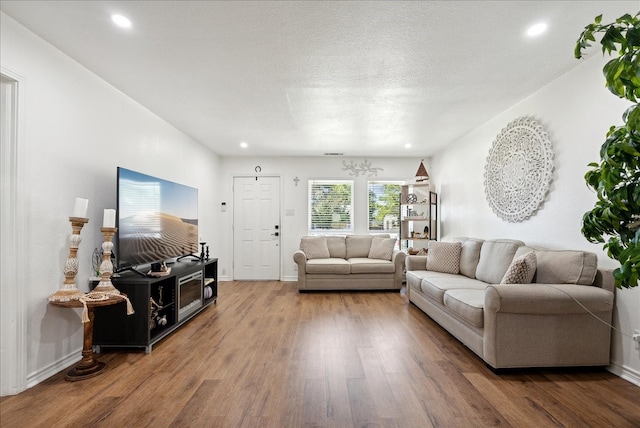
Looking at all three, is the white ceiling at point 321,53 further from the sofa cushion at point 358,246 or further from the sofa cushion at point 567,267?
the sofa cushion at point 358,246

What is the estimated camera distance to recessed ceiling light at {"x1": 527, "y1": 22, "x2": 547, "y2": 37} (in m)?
2.05

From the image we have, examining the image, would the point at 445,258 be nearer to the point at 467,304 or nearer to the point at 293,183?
the point at 467,304

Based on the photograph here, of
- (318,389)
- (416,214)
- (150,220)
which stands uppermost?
(416,214)

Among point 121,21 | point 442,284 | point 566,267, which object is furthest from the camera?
point 442,284

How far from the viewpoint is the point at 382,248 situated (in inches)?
213

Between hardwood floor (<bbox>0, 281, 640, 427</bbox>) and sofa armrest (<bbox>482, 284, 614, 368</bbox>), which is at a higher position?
sofa armrest (<bbox>482, 284, 614, 368</bbox>)

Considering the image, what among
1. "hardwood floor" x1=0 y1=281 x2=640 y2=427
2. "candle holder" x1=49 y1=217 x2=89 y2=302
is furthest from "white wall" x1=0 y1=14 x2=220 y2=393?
"hardwood floor" x1=0 y1=281 x2=640 y2=427

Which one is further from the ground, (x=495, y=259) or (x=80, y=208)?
(x=80, y=208)

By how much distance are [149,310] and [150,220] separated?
0.92 meters

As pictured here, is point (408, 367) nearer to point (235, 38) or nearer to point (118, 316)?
point (118, 316)

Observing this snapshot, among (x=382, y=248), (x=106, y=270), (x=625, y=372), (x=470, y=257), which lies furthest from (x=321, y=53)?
(x=382, y=248)

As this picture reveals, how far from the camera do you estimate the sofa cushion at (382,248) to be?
537 centimetres

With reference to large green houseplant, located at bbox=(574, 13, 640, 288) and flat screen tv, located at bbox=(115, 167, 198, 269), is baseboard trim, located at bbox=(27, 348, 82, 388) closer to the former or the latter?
flat screen tv, located at bbox=(115, 167, 198, 269)

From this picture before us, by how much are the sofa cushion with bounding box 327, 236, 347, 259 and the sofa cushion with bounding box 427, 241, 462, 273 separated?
178 centimetres
